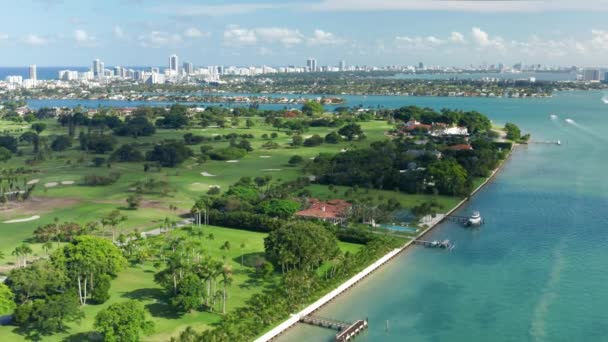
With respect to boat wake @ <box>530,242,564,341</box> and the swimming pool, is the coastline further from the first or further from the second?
boat wake @ <box>530,242,564,341</box>

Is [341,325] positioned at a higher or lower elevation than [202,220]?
lower

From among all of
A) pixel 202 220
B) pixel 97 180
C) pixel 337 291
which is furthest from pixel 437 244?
pixel 97 180

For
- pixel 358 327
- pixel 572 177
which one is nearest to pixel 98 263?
pixel 358 327

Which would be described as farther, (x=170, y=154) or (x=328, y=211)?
(x=170, y=154)

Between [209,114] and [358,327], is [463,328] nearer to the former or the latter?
[358,327]

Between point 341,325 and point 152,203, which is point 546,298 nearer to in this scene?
point 341,325

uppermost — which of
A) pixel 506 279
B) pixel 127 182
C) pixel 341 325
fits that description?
pixel 127 182
